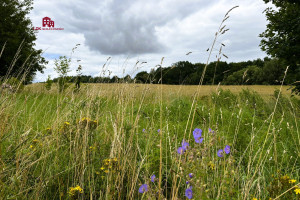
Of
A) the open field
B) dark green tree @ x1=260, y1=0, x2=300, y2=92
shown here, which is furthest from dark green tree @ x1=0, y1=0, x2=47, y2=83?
dark green tree @ x1=260, y1=0, x2=300, y2=92

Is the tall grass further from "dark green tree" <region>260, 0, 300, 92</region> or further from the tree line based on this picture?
"dark green tree" <region>260, 0, 300, 92</region>

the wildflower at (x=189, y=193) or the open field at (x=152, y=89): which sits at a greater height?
the open field at (x=152, y=89)

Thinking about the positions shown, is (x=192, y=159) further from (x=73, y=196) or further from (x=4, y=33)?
(x=4, y=33)

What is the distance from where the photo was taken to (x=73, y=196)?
1734 millimetres

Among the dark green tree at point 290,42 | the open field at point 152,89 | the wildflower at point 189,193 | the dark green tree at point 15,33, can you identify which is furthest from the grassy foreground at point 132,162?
the dark green tree at point 15,33

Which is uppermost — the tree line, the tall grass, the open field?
the tree line

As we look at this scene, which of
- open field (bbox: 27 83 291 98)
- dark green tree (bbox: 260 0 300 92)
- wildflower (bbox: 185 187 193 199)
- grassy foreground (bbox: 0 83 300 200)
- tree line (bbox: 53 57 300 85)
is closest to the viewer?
wildflower (bbox: 185 187 193 199)

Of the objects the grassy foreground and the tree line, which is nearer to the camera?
the grassy foreground

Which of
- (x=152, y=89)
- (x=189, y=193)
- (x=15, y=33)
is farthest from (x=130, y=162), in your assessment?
(x=15, y=33)

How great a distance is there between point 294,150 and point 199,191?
2.35 metres

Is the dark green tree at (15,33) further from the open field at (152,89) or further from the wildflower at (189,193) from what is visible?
the wildflower at (189,193)

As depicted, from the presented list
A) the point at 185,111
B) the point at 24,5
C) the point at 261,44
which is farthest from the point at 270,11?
the point at 24,5

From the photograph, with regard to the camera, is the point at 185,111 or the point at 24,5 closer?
the point at 185,111

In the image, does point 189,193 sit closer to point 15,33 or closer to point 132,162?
point 132,162
